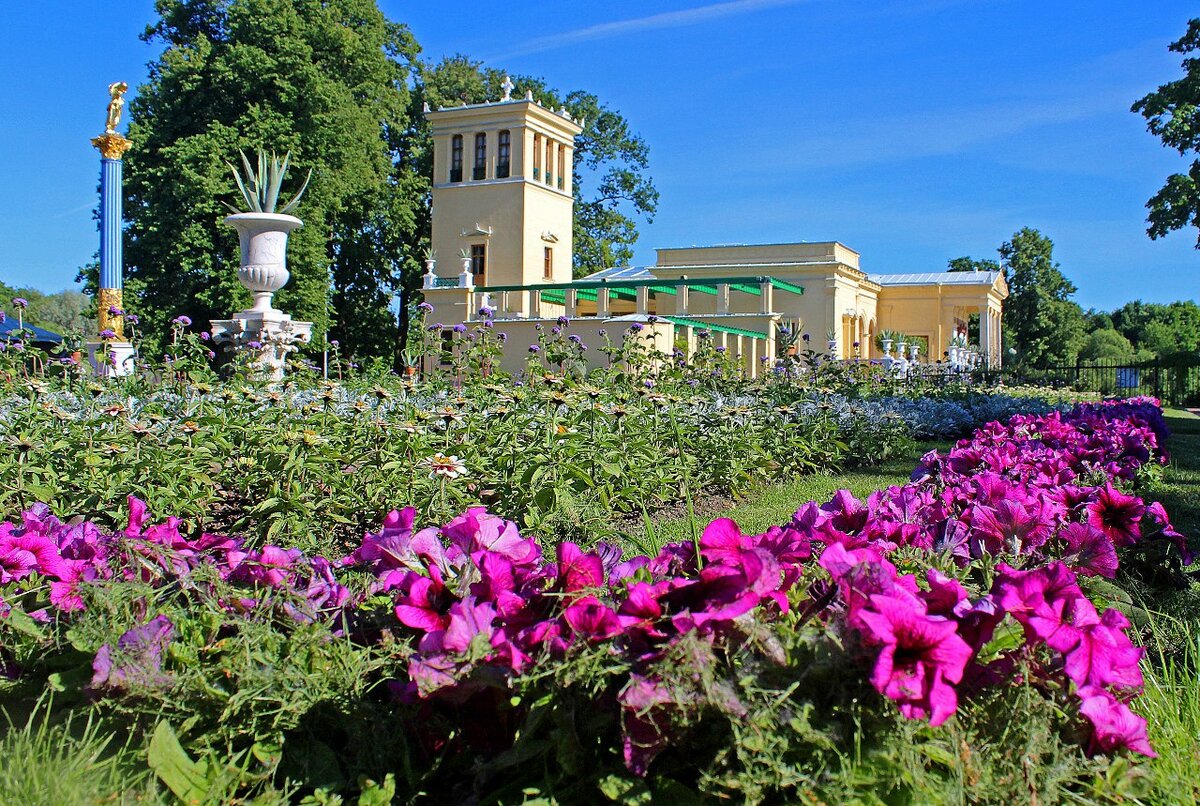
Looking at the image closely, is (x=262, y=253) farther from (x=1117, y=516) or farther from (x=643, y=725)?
(x=643, y=725)

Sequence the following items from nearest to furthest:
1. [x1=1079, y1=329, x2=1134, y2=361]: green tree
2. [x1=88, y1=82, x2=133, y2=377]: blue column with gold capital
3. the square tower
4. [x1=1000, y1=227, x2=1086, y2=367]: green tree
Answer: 1. [x1=88, y1=82, x2=133, y2=377]: blue column with gold capital
2. the square tower
3. [x1=1000, y1=227, x2=1086, y2=367]: green tree
4. [x1=1079, y1=329, x2=1134, y2=361]: green tree

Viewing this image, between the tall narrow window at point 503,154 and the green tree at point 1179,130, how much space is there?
730 inches

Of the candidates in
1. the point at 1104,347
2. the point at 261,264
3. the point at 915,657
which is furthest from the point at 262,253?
the point at 1104,347

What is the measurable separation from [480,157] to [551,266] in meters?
4.37

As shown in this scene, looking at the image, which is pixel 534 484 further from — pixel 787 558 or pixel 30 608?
pixel 787 558

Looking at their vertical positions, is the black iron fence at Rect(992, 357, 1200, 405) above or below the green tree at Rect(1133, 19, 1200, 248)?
below

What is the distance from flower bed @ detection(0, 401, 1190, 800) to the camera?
1.17 m

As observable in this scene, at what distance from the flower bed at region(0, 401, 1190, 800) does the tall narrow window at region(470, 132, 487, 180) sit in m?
30.1

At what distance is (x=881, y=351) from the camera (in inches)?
1528

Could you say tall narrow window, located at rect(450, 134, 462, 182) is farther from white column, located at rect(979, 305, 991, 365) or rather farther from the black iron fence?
white column, located at rect(979, 305, 991, 365)

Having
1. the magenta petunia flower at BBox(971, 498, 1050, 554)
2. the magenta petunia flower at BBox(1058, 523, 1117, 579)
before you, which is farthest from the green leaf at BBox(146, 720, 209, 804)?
the magenta petunia flower at BBox(1058, 523, 1117, 579)

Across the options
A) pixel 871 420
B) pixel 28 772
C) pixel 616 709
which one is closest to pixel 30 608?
pixel 28 772

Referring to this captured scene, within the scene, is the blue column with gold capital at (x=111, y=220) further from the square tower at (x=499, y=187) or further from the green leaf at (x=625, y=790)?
the green leaf at (x=625, y=790)

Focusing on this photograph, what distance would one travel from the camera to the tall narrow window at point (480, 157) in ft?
101
